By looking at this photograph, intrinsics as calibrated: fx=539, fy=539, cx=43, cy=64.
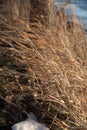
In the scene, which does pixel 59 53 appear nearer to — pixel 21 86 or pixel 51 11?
pixel 21 86

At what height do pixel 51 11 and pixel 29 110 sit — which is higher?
pixel 51 11

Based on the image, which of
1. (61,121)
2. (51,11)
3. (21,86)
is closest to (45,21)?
(51,11)

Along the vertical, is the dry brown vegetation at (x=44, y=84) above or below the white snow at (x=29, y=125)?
above

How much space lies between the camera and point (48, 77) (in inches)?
223

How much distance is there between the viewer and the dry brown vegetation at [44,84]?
17.5 ft

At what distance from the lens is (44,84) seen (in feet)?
18.4

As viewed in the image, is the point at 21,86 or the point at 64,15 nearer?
the point at 21,86

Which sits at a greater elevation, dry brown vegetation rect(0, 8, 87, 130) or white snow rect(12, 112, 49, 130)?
dry brown vegetation rect(0, 8, 87, 130)

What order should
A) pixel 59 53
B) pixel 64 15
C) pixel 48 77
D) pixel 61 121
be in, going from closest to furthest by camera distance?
1. pixel 61 121
2. pixel 48 77
3. pixel 59 53
4. pixel 64 15

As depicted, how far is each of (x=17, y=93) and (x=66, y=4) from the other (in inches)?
87.7

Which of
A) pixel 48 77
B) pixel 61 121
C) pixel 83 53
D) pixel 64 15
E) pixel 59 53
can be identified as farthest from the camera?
pixel 64 15

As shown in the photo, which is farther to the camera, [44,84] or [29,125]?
[44,84]

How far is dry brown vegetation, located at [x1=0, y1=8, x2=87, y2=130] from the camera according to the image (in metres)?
5.34

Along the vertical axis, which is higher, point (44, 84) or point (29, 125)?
point (44, 84)
